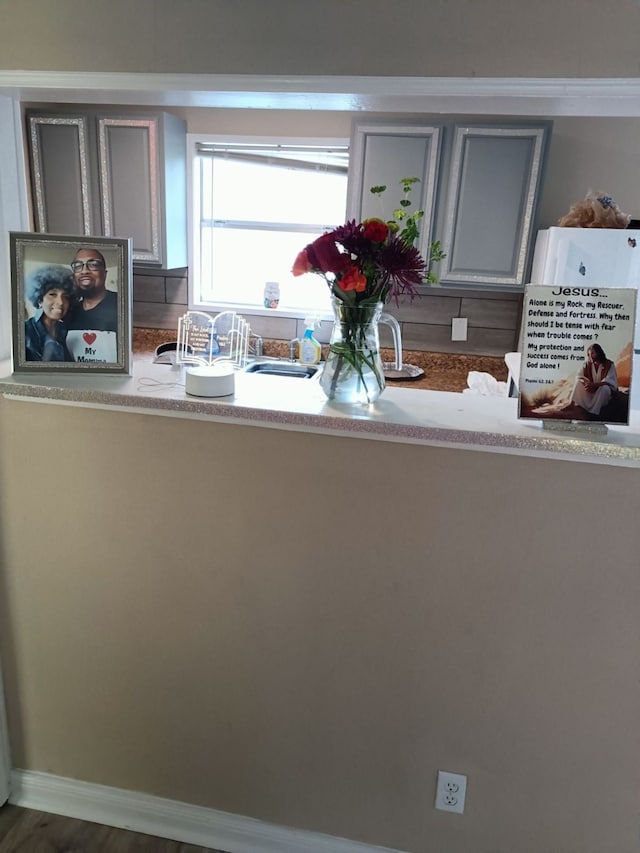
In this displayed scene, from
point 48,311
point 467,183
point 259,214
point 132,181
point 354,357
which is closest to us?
point 354,357

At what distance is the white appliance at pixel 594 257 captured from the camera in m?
2.41

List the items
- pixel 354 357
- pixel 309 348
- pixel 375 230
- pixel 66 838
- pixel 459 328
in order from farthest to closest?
pixel 309 348, pixel 459 328, pixel 66 838, pixel 354 357, pixel 375 230

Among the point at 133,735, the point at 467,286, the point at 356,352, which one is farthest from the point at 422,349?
the point at 133,735

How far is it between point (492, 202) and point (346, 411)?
73.5 inches

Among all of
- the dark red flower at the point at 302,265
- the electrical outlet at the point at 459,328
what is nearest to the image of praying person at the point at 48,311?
the dark red flower at the point at 302,265

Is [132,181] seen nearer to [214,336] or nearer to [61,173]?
[61,173]

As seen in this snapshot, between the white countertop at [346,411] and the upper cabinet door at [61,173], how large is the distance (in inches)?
74.9

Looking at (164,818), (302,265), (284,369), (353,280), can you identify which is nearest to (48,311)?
(302,265)

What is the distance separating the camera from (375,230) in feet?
3.72

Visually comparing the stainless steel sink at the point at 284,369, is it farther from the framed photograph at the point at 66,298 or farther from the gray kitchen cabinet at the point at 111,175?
the framed photograph at the point at 66,298

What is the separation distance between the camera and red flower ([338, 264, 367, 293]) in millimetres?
1158

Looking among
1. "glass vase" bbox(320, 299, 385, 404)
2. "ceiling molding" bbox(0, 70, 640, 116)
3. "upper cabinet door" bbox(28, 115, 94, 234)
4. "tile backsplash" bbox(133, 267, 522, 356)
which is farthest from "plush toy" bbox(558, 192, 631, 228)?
"upper cabinet door" bbox(28, 115, 94, 234)

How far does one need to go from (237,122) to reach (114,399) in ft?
7.72

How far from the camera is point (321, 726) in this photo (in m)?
1.48
